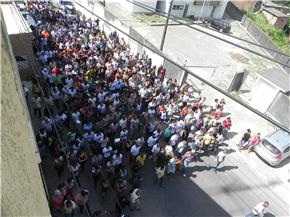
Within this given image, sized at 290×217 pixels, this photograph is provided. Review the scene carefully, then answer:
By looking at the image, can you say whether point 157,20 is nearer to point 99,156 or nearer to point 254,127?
point 254,127

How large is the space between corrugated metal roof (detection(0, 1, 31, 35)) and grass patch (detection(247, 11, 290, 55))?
22673 mm

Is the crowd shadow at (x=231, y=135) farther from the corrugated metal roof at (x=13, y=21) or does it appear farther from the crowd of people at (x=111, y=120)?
the corrugated metal roof at (x=13, y=21)

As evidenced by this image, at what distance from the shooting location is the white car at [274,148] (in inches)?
653

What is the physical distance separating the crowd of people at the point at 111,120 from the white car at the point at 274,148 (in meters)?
2.02

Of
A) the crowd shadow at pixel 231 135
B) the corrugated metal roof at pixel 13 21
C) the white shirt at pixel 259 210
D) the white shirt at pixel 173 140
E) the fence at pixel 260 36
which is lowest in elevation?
the fence at pixel 260 36

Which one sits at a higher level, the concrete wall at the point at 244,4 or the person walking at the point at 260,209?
the person walking at the point at 260,209

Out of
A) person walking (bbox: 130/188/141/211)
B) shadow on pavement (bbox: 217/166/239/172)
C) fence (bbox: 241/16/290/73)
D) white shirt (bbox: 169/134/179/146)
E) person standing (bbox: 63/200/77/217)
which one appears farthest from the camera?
fence (bbox: 241/16/290/73)

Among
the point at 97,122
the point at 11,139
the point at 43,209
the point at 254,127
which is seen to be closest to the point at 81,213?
the point at 97,122

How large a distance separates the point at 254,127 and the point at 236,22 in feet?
65.2

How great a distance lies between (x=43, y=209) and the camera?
4.02m

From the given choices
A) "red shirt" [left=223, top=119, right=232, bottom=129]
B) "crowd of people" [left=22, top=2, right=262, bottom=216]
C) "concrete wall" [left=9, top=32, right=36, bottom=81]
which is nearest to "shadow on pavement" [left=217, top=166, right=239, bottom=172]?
"crowd of people" [left=22, top=2, right=262, bottom=216]

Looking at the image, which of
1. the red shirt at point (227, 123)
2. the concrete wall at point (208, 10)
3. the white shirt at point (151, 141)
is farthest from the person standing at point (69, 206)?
the concrete wall at point (208, 10)

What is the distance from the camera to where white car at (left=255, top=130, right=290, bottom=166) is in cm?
1659

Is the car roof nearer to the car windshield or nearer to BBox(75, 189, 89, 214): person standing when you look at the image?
the car windshield
